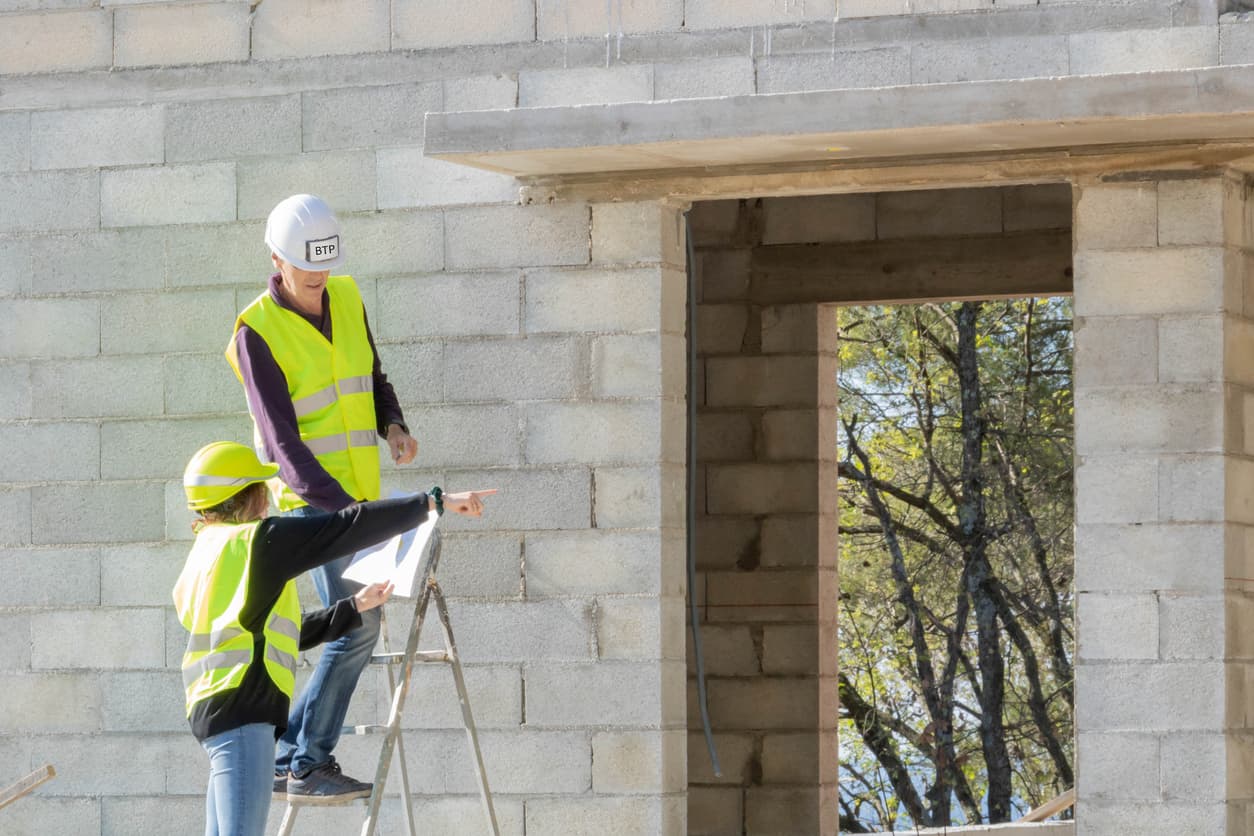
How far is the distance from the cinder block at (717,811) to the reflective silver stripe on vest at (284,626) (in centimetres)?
436

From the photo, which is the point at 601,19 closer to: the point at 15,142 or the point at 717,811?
the point at 15,142

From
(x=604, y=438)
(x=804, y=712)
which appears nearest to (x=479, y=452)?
(x=604, y=438)

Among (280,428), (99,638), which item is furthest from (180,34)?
(99,638)

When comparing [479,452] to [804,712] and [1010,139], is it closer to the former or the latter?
[1010,139]

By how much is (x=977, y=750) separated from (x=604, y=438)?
14.0 m

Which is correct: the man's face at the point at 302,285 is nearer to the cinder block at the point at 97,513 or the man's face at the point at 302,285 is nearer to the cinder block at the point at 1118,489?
the cinder block at the point at 97,513

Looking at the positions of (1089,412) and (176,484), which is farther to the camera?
(176,484)

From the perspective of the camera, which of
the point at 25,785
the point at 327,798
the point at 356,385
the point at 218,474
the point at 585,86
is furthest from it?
the point at 585,86

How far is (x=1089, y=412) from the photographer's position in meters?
6.81

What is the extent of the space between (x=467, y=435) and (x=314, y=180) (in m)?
1.04

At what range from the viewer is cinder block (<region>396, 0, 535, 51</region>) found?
727 centimetres

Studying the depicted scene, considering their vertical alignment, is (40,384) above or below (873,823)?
above

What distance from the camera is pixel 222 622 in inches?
211

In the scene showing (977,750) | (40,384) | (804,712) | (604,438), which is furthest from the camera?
(977,750)
